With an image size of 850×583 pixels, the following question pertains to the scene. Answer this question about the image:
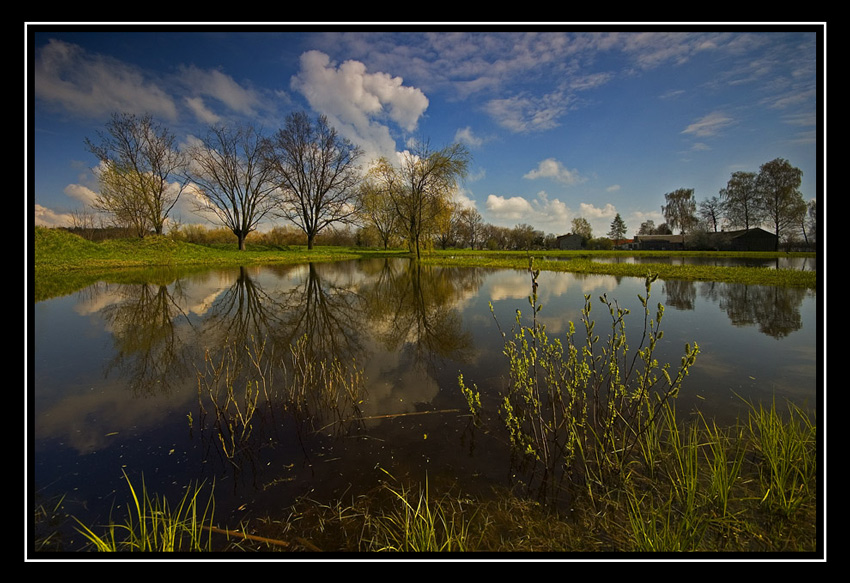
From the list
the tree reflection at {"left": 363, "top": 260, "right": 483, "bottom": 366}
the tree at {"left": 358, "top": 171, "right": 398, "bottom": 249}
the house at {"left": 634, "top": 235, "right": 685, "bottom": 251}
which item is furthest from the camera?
the house at {"left": 634, "top": 235, "right": 685, "bottom": 251}

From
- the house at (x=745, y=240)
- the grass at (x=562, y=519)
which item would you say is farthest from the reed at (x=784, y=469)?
the house at (x=745, y=240)

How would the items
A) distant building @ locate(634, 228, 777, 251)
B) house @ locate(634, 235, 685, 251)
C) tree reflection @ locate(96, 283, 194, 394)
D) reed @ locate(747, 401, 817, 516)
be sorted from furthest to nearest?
house @ locate(634, 235, 685, 251), distant building @ locate(634, 228, 777, 251), tree reflection @ locate(96, 283, 194, 394), reed @ locate(747, 401, 817, 516)

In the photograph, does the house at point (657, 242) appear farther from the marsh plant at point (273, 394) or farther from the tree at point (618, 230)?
the marsh plant at point (273, 394)

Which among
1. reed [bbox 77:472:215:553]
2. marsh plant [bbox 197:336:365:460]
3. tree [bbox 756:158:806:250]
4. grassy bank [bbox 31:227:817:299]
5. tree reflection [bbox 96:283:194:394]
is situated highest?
tree [bbox 756:158:806:250]

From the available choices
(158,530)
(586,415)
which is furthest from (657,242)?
(158,530)

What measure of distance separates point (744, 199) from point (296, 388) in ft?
131

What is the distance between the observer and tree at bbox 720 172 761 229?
92.3ft

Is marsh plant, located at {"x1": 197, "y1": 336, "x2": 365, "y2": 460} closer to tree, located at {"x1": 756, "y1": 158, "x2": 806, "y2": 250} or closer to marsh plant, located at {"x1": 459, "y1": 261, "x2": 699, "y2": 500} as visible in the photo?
marsh plant, located at {"x1": 459, "y1": 261, "x2": 699, "y2": 500}

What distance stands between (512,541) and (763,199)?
1492 inches

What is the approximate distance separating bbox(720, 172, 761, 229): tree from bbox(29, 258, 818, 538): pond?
27847 mm

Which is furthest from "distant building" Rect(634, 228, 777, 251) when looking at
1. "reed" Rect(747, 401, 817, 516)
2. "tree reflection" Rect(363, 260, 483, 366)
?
"reed" Rect(747, 401, 817, 516)

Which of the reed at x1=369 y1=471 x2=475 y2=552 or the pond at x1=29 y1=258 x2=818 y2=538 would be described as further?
the pond at x1=29 y1=258 x2=818 y2=538

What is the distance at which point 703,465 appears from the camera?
97.2 inches
